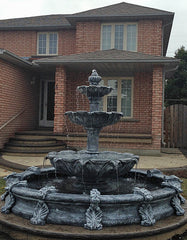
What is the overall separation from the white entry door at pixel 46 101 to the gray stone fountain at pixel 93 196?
10285 millimetres

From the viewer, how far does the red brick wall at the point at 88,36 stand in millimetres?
14578

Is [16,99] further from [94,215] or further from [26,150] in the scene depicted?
[94,215]

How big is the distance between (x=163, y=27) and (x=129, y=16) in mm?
1967

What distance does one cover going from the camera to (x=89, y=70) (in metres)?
13.1

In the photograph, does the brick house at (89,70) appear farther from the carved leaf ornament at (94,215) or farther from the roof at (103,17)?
the carved leaf ornament at (94,215)

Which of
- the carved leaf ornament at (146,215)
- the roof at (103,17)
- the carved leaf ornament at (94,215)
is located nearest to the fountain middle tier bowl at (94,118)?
the carved leaf ornament at (94,215)

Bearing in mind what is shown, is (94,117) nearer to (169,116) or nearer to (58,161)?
(58,161)

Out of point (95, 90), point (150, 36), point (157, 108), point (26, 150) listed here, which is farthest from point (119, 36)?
point (95, 90)

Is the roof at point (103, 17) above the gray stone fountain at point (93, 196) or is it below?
above

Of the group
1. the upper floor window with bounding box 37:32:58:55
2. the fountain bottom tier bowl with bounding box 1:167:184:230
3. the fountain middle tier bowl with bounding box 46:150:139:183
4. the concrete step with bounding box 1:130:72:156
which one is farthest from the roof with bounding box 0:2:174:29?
the fountain bottom tier bowl with bounding box 1:167:184:230

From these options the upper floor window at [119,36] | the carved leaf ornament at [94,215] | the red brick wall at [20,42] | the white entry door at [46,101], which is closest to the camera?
the carved leaf ornament at [94,215]

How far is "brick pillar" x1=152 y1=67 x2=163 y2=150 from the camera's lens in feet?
37.7

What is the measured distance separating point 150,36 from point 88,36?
10.7 ft

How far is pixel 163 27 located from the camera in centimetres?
1450
